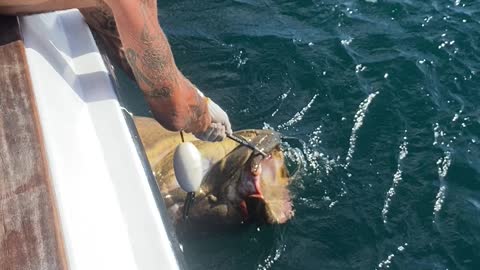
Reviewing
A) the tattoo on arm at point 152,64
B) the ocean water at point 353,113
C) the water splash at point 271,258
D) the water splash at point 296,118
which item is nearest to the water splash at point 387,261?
the ocean water at point 353,113

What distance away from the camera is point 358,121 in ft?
17.6

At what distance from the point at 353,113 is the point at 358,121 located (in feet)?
0.37

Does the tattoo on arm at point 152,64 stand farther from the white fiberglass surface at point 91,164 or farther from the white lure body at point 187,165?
the white lure body at point 187,165

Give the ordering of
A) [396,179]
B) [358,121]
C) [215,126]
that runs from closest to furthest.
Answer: [215,126] → [396,179] → [358,121]

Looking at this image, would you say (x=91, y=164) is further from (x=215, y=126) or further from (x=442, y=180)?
(x=442, y=180)

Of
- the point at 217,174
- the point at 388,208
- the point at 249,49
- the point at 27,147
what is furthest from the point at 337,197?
the point at 27,147

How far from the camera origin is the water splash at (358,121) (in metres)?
5.07

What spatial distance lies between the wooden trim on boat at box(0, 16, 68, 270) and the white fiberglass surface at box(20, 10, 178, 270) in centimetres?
6

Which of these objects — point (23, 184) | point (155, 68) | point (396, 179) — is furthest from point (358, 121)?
point (23, 184)

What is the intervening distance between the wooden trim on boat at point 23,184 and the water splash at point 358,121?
3.11m

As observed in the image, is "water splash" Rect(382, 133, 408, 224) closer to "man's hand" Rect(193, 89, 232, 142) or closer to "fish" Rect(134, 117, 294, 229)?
"fish" Rect(134, 117, 294, 229)

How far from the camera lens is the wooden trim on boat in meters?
1.93

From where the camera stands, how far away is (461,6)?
22.0ft

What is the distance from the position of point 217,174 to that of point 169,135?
0.47m
